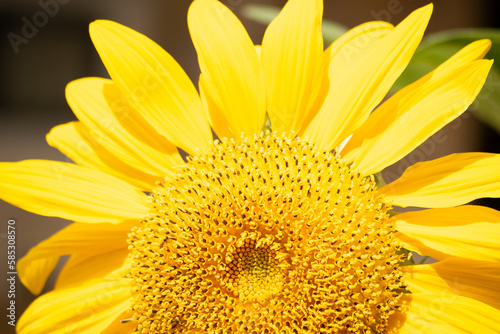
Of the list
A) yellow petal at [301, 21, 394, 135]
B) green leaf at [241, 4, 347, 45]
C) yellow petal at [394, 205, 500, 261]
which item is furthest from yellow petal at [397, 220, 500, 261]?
green leaf at [241, 4, 347, 45]

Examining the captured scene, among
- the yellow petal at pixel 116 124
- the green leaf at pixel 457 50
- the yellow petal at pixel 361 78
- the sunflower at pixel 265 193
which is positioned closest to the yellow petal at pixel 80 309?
the sunflower at pixel 265 193

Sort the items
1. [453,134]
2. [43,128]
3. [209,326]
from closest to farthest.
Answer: [209,326], [43,128], [453,134]

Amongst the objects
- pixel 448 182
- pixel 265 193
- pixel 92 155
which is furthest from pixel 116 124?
pixel 448 182

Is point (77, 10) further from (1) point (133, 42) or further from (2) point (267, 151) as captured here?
(2) point (267, 151)

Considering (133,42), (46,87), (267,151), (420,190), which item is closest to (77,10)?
(46,87)

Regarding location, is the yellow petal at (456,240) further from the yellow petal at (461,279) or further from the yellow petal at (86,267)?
the yellow petal at (86,267)
